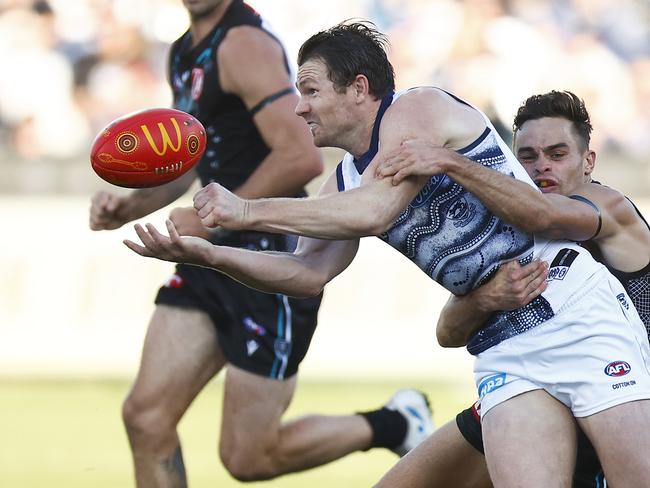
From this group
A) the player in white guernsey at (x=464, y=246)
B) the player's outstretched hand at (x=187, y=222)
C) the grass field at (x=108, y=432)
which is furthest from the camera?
the grass field at (x=108, y=432)

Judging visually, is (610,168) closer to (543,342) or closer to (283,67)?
(283,67)

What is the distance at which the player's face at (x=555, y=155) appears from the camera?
4668 mm

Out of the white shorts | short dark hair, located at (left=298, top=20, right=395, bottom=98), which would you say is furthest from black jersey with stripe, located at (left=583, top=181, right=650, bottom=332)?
short dark hair, located at (left=298, top=20, right=395, bottom=98)

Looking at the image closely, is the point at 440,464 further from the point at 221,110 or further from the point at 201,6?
the point at 201,6

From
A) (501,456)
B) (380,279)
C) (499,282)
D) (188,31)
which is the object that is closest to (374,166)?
(499,282)

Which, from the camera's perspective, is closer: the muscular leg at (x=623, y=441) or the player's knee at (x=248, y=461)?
the muscular leg at (x=623, y=441)

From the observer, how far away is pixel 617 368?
4.21 metres

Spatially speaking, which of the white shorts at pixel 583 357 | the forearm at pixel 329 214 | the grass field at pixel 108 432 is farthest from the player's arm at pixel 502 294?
the grass field at pixel 108 432

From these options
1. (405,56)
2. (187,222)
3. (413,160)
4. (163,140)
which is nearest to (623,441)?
(413,160)

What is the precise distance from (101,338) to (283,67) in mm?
5639

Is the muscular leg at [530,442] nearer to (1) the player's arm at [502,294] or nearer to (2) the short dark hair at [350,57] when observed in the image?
(1) the player's arm at [502,294]

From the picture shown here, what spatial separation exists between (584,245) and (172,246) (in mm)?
1584

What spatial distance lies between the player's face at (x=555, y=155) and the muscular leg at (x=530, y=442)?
83 centimetres

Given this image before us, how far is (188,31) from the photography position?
5992 mm
